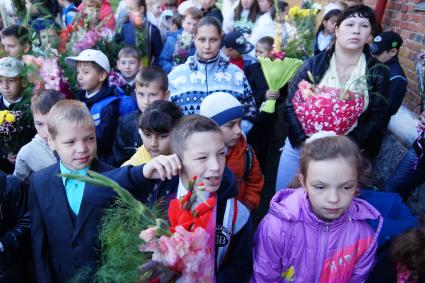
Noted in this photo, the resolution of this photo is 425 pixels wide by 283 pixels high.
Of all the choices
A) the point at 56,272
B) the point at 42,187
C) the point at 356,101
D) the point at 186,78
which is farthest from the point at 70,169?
the point at 356,101

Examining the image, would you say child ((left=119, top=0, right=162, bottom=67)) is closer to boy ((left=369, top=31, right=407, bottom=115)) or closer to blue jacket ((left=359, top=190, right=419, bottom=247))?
boy ((left=369, top=31, right=407, bottom=115))

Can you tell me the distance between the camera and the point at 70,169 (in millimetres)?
2164

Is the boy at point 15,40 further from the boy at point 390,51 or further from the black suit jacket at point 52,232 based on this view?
the boy at point 390,51

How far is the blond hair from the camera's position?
85.5 inches

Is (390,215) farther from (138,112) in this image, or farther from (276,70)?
(276,70)

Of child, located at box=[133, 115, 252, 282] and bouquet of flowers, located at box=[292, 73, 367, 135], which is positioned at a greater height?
bouquet of flowers, located at box=[292, 73, 367, 135]

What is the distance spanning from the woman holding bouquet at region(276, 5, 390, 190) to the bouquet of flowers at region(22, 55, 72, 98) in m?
2.24

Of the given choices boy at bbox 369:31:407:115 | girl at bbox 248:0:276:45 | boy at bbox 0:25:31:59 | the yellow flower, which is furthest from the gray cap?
boy at bbox 369:31:407:115

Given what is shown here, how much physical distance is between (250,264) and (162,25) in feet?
17.9

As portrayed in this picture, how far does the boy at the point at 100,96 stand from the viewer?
11.0ft

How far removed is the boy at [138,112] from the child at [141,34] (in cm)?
239

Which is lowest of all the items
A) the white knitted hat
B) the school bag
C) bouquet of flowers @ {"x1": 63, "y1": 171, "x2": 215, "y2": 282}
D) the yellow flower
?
the yellow flower

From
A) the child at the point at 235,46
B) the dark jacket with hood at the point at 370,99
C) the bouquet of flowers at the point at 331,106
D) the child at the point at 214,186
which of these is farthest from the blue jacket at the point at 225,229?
the child at the point at 235,46

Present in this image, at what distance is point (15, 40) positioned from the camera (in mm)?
4273
